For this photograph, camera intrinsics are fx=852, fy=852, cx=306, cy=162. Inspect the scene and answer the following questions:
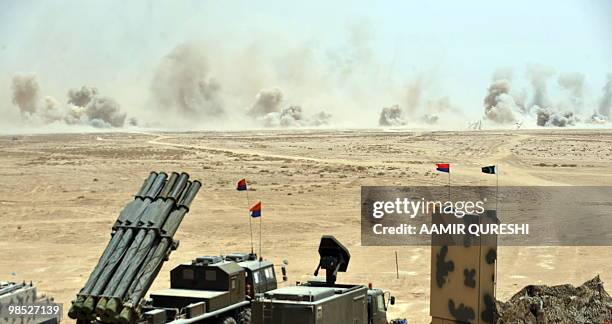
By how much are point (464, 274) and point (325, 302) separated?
3.28 m

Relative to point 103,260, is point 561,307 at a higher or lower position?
lower

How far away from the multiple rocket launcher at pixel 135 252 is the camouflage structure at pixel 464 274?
16.0 feet

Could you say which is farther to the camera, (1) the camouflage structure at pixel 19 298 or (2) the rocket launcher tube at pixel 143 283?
(1) the camouflage structure at pixel 19 298

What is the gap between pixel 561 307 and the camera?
37.8ft

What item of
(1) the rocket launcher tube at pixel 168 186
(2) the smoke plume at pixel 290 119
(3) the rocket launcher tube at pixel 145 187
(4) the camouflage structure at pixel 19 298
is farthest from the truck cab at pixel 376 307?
(2) the smoke plume at pixel 290 119

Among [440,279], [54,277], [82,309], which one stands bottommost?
[54,277]

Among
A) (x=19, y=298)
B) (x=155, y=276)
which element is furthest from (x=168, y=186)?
(x=19, y=298)

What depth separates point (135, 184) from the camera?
139 feet

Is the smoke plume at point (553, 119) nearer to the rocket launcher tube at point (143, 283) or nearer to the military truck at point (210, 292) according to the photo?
the military truck at point (210, 292)

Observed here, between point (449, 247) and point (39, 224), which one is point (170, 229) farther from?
point (39, 224)

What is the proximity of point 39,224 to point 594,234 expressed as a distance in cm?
1927

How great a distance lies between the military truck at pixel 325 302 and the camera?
1079cm

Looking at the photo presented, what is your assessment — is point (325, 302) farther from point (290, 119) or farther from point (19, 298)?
point (290, 119)

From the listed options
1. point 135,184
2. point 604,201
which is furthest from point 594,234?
point 135,184
